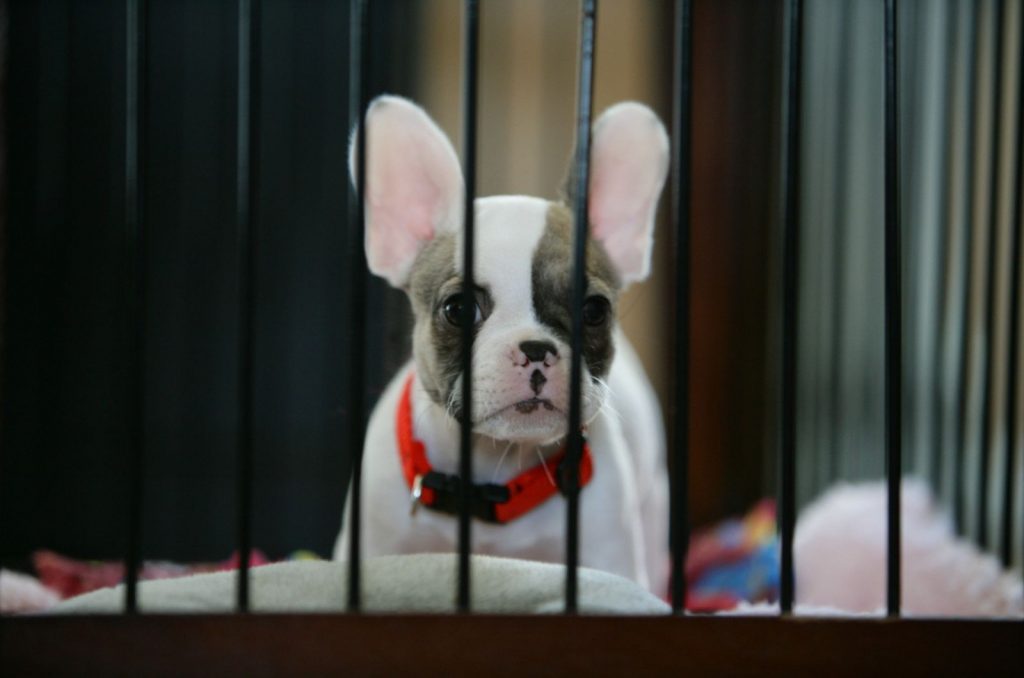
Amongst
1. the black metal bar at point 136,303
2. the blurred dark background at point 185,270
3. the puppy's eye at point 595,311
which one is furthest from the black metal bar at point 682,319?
the blurred dark background at point 185,270

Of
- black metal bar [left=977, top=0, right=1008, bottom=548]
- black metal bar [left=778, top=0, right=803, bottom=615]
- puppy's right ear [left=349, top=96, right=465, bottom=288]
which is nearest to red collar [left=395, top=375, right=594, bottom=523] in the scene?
puppy's right ear [left=349, top=96, right=465, bottom=288]

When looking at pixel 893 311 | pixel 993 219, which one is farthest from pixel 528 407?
pixel 993 219

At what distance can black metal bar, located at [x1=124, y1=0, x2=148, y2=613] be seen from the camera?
0.73 m

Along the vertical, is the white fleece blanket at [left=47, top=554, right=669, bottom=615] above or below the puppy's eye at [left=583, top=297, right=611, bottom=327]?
below

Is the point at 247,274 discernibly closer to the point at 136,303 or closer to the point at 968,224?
the point at 136,303

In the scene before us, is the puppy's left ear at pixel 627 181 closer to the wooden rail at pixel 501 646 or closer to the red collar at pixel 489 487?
the red collar at pixel 489 487

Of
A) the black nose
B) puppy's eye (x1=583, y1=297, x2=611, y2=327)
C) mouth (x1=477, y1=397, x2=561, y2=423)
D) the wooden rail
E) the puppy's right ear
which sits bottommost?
the wooden rail

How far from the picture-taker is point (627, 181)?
1091 mm

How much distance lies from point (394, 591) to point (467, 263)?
268 millimetres

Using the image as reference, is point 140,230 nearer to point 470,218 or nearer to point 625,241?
point 470,218

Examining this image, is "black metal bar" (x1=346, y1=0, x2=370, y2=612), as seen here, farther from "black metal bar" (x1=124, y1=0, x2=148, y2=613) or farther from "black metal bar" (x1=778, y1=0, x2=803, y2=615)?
"black metal bar" (x1=778, y1=0, x2=803, y2=615)

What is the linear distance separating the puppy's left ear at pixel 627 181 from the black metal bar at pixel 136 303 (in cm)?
43

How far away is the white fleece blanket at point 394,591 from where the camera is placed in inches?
30.9

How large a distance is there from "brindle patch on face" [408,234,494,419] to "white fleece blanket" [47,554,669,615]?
0.20 m
